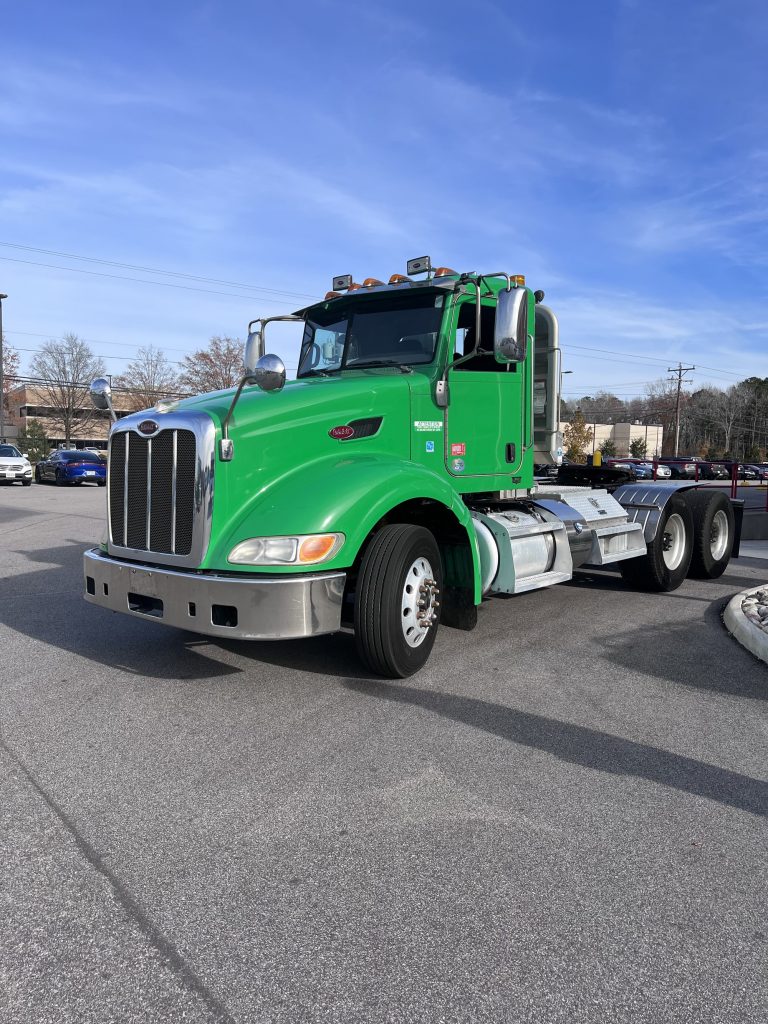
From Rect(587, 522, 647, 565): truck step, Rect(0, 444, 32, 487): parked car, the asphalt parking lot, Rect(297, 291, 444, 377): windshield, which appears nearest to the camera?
the asphalt parking lot

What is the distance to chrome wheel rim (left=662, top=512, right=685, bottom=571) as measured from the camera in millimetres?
8609

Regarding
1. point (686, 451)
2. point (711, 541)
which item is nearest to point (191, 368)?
point (711, 541)

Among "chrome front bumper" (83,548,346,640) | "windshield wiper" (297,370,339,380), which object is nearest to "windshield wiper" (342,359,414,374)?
"windshield wiper" (297,370,339,380)

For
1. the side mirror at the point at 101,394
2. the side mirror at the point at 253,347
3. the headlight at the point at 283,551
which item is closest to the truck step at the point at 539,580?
the headlight at the point at 283,551

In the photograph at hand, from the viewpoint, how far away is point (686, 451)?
106 m

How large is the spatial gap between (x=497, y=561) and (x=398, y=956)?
12.5 feet

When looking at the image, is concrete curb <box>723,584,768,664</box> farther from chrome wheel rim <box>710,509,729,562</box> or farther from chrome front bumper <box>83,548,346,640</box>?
chrome front bumper <box>83,548,346,640</box>

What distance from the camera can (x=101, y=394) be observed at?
5918 millimetres

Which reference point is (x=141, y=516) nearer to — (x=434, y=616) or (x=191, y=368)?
(x=434, y=616)

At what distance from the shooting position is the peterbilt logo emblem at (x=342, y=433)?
5137 millimetres

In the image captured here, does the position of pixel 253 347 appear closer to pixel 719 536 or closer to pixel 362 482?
pixel 362 482

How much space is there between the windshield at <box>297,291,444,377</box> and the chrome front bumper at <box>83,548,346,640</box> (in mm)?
2203

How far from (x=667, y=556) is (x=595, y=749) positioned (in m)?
5.19

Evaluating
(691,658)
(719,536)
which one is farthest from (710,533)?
(691,658)
